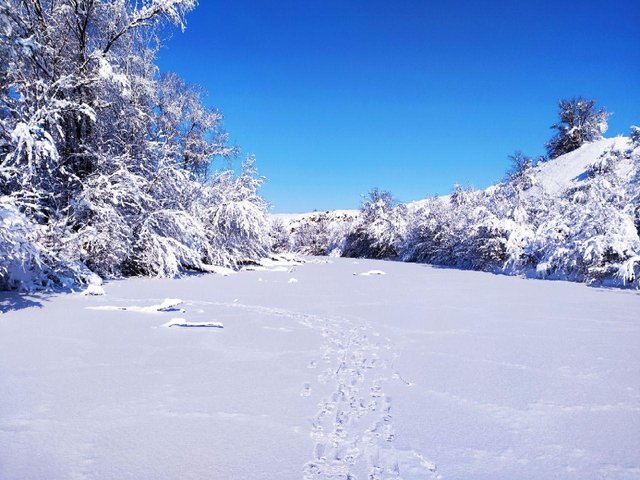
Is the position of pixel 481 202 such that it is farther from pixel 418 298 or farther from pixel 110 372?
pixel 110 372

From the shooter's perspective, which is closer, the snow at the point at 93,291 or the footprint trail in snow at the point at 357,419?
the footprint trail in snow at the point at 357,419

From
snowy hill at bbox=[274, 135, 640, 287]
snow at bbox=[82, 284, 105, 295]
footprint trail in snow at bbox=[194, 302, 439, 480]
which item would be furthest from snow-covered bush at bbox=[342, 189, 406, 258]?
footprint trail in snow at bbox=[194, 302, 439, 480]

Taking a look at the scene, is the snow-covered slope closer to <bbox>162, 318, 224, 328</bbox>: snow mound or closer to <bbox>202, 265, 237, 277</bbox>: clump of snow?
<bbox>202, 265, 237, 277</bbox>: clump of snow

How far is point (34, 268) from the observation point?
9109 millimetres

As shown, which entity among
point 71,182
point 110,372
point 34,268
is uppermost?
point 71,182

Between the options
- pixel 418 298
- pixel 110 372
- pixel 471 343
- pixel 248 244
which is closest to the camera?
pixel 110 372

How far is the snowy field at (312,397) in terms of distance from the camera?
241cm

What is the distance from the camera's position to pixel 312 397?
11.3 ft

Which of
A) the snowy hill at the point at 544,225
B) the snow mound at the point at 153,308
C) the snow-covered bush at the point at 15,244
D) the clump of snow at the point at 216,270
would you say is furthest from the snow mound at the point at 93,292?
the snowy hill at the point at 544,225

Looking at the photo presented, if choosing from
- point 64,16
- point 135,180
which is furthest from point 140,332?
point 64,16

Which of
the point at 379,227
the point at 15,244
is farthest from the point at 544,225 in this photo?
the point at 379,227

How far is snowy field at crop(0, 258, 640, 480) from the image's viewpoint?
7.90 feet

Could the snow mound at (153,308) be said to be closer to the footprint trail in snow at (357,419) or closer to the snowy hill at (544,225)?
the footprint trail in snow at (357,419)

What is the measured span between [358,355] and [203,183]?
18.4 meters
